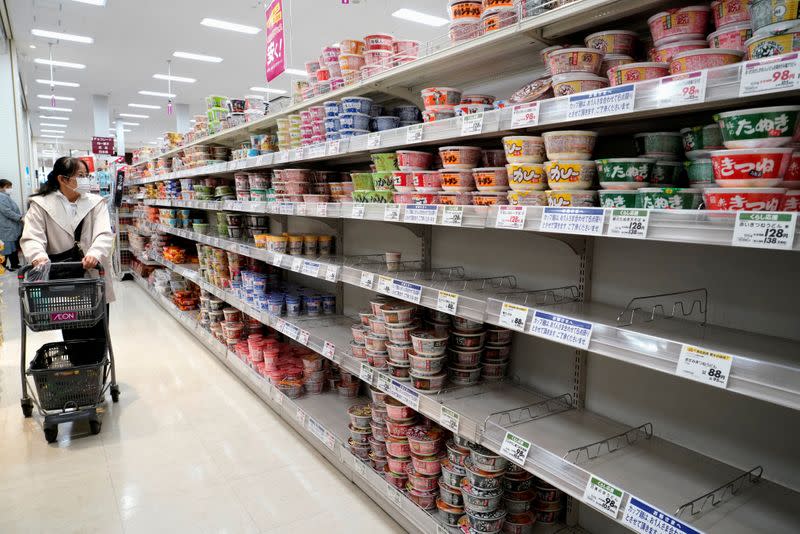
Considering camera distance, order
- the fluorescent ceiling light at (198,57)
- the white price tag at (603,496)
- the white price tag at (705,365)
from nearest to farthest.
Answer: the white price tag at (705,365) → the white price tag at (603,496) → the fluorescent ceiling light at (198,57)

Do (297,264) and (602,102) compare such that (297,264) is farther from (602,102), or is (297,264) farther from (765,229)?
(765,229)

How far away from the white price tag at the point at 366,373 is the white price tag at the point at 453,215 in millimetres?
809

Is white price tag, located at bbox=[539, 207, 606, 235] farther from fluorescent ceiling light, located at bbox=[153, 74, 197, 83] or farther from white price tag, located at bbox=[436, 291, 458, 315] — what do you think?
fluorescent ceiling light, located at bbox=[153, 74, 197, 83]

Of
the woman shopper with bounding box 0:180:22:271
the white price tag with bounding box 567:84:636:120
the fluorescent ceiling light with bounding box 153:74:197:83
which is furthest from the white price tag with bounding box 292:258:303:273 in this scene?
the fluorescent ceiling light with bounding box 153:74:197:83

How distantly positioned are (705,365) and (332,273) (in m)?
1.71

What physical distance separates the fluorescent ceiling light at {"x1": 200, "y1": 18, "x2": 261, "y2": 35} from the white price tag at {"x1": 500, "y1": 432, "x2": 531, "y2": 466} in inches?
333

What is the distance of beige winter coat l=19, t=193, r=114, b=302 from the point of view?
9.68 feet

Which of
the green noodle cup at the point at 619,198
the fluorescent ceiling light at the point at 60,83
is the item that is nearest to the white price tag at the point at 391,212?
the green noodle cup at the point at 619,198

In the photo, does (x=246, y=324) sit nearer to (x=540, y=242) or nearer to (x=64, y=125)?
(x=540, y=242)

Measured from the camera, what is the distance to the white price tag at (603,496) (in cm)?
115

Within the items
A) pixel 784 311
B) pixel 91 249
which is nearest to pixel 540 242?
pixel 784 311

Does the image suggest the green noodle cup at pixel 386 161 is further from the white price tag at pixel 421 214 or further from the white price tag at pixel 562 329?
the white price tag at pixel 562 329

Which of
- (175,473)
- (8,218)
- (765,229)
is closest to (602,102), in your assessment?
(765,229)

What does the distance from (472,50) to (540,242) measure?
735 millimetres
